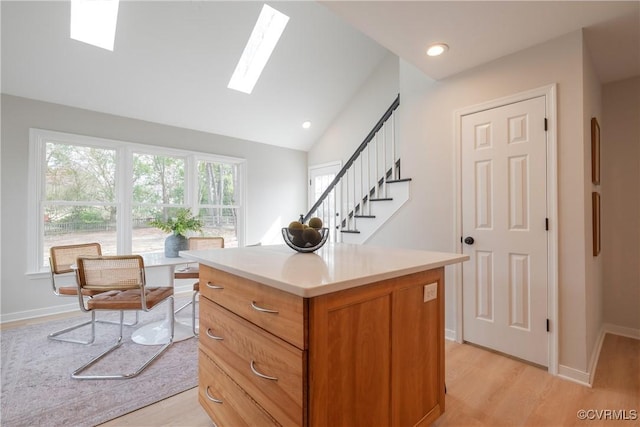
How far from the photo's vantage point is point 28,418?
1.65 meters

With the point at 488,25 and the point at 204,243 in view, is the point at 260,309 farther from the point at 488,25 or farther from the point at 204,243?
the point at 204,243

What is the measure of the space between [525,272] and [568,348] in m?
0.55

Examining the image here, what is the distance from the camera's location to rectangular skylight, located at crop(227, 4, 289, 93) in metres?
3.78

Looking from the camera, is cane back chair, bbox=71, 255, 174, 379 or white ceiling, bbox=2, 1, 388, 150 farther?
white ceiling, bbox=2, 1, 388, 150

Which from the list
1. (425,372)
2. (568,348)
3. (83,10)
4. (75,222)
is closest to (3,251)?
(75,222)

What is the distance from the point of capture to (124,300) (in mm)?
2301

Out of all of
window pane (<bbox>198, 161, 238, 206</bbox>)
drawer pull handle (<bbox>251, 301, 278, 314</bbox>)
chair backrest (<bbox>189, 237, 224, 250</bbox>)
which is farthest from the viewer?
window pane (<bbox>198, 161, 238, 206</bbox>)

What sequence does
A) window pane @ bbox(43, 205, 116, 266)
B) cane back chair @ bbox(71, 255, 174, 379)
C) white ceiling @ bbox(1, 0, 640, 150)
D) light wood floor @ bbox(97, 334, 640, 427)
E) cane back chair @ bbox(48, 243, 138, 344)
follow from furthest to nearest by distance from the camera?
window pane @ bbox(43, 205, 116, 266)
cane back chair @ bbox(48, 243, 138, 344)
cane back chair @ bbox(71, 255, 174, 379)
white ceiling @ bbox(1, 0, 640, 150)
light wood floor @ bbox(97, 334, 640, 427)

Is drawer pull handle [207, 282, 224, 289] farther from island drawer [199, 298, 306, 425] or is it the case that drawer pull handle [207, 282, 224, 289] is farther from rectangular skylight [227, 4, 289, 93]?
rectangular skylight [227, 4, 289, 93]

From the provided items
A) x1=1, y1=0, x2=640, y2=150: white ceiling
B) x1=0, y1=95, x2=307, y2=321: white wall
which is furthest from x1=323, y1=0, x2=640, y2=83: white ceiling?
x1=0, y1=95, x2=307, y2=321: white wall

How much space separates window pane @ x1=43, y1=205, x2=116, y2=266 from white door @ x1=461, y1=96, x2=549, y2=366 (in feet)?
13.8

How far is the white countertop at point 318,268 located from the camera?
Result: 3.14 feet

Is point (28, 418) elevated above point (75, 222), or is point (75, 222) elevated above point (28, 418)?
point (75, 222)

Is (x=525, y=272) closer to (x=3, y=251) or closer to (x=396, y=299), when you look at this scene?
(x=396, y=299)
